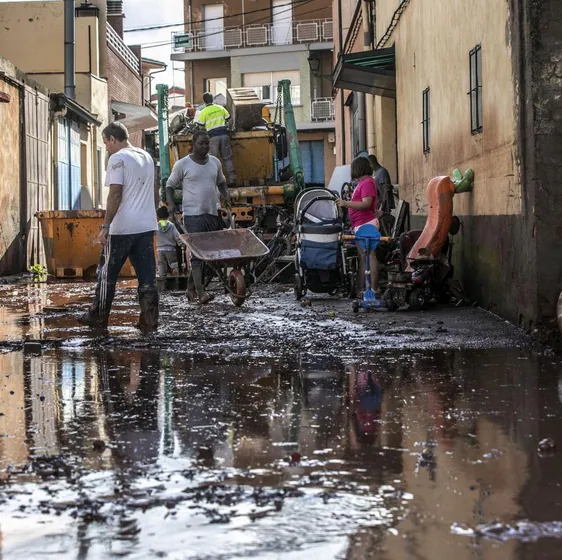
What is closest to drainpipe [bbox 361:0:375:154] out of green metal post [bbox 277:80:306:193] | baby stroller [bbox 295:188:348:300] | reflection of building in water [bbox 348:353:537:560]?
green metal post [bbox 277:80:306:193]

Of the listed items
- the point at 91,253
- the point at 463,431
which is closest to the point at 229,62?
the point at 91,253

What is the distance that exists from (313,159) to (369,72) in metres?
30.6

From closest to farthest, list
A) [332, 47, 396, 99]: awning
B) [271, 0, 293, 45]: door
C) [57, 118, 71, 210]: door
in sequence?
1. [332, 47, 396, 99]: awning
2. [57, 118, 71, 210]: door
3. [271, 0, 293, 45]: door

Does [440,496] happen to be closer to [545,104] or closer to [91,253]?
[545,104]

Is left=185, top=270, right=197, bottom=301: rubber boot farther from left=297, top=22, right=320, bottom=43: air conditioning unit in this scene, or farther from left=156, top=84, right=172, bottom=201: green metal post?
left=297, top=22, right=320, bottom=43: air conditioning unit

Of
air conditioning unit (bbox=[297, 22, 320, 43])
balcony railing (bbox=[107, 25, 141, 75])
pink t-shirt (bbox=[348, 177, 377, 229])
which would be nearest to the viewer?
pink t-shirt (bbox=[348, 177, 377, 229])

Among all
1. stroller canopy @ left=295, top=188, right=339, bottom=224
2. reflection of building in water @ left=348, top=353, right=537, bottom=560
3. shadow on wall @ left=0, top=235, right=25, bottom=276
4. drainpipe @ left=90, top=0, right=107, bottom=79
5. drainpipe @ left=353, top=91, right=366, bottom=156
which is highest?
drainpipe @ left=90, top=0, right=107, bottom=79

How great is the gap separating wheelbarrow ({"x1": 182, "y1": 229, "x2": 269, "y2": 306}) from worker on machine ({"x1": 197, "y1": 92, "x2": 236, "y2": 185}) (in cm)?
631

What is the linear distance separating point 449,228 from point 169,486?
765 cm

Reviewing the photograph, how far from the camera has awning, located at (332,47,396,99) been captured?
17812 millimetres

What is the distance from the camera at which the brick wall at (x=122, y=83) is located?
37.3 meters

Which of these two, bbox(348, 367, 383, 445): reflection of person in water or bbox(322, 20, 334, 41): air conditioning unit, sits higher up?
bbox(322, 20, 334, 41): air conditioning unit

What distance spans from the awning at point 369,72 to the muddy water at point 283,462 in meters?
11.7

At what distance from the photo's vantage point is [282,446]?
4547 mm
